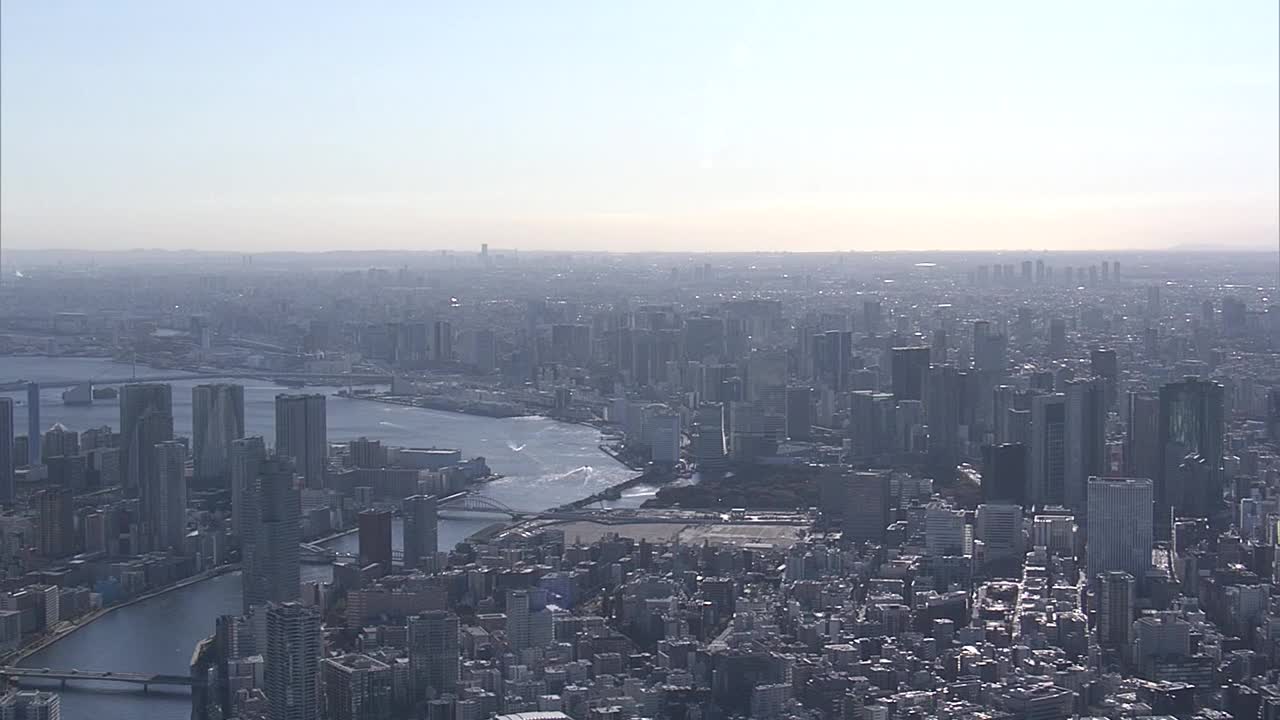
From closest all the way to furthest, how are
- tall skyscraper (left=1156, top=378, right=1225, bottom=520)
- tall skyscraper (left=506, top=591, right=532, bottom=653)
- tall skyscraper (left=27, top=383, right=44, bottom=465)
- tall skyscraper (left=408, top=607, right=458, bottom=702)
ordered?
Result: 1. tall skyscraper (left=408, top=607, right=458, bottom=702)
2. tall skyscraper (left=506, top=591, right=532, bottom=653)
3. tall skyscraper (left=1156, top=378, right=1225, bottom=520)
4. tall skyscraper (left=27, top=383, right=44, bottom=465)

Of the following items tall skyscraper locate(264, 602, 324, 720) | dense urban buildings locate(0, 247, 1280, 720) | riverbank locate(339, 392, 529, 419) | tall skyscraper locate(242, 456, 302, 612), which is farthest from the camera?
riverbank locate(339, 392, 529, 419)

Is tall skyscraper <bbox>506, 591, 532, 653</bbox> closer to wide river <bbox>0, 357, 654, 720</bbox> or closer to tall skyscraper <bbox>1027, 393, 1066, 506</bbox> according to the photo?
wide river <bbox>0, 357, 654, 720</bbox>

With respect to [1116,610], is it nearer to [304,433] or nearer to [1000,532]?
[1000,532]

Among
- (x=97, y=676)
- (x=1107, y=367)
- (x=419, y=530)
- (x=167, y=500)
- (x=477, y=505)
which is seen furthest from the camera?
(x=1107, y=367)

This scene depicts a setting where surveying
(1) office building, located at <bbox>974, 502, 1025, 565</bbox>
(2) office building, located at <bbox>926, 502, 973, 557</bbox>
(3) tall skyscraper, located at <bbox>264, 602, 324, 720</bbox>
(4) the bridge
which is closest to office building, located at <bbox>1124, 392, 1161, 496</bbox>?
(1) office building, located at <bbox>974, 502, 1025, 565</bbox>

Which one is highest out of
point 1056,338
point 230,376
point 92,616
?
point 1056,338

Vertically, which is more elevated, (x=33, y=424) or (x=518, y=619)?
(x=33, y=424)

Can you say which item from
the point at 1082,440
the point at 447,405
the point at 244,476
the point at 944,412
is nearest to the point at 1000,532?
the point at 1082,440
